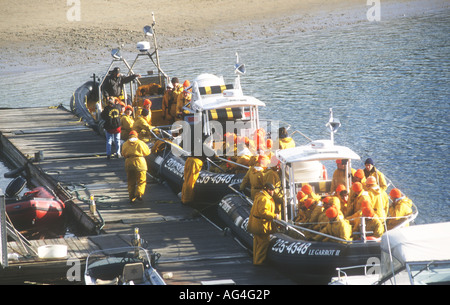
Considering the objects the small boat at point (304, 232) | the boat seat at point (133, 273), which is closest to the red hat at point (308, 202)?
the small boat at point (304, 232)

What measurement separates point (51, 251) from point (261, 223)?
355cm

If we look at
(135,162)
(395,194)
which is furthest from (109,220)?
(395,194)

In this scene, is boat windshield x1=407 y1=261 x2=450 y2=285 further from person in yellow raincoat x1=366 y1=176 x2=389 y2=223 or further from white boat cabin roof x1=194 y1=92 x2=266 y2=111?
white boat cabin roof x1=194 y1=92 x2=266 y2=111

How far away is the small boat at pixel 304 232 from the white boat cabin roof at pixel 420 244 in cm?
142

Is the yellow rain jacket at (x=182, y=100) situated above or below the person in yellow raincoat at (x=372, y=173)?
above

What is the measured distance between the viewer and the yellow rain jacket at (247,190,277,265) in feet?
41.0

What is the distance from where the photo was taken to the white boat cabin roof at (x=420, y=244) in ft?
31.8

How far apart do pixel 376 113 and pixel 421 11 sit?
16546mm

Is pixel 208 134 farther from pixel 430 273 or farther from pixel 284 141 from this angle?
pixel 430 273

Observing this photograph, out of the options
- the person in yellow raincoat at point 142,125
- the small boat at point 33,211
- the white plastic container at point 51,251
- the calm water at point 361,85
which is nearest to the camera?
the white plastic container at point 51,251

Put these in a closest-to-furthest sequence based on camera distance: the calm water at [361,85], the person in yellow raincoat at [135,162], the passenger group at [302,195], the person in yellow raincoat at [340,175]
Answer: the passenger group at [302,195], the person in yellow raincoat at [340,175], the person in yellow raincoat at [135,162], the calm water at [361,85]

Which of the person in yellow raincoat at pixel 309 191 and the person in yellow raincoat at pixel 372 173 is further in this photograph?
the person in yellow raincoat at pixel 372 173

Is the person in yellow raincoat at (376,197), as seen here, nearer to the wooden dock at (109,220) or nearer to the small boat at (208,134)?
the wooden dock at (109,220)
